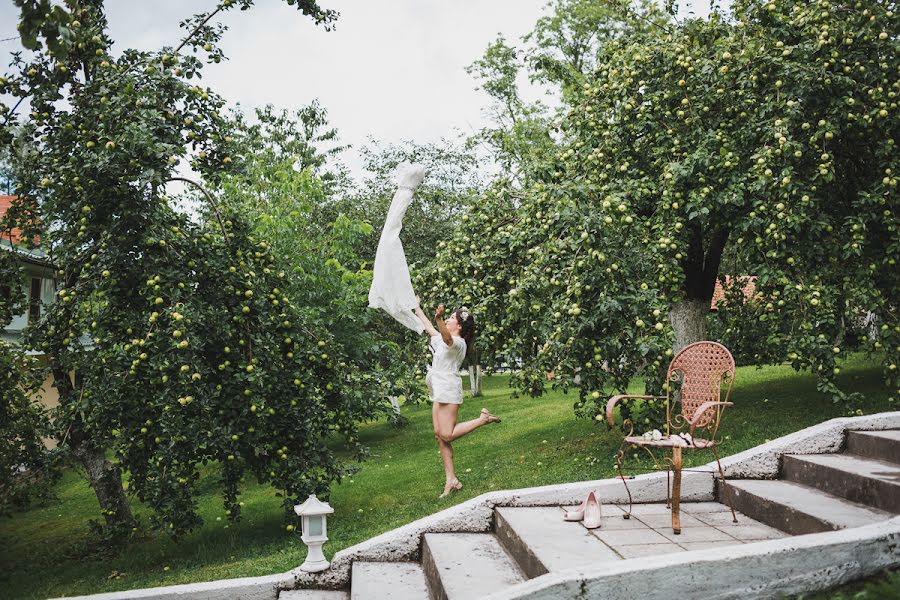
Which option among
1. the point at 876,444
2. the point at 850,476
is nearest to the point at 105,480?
the point at 850,476

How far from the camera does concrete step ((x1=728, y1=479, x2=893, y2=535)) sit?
3.89 metres

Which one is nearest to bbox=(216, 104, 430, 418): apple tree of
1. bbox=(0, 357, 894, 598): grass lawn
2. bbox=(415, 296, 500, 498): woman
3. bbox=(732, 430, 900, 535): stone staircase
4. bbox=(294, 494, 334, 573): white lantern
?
bbox=(0, 357, 894, 598): grass lawn

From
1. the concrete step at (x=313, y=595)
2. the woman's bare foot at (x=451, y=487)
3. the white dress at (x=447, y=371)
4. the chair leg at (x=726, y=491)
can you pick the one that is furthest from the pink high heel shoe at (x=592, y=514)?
the woman's bare foot at (x=451, y=487)

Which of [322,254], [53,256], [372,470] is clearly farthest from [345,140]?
[53,256]

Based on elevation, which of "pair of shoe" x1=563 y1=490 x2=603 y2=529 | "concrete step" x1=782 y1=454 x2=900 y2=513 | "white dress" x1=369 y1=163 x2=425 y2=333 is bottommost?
"pair of shoe" x1=563 y1=490 x2=603 y2=529

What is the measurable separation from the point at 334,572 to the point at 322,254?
8217mm

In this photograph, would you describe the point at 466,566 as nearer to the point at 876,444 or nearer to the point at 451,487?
the point at 451,487

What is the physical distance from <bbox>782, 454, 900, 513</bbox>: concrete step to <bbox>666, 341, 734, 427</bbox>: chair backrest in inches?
28.5

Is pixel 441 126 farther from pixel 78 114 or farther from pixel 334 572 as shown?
pixel 334 572

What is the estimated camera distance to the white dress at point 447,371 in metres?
6.93

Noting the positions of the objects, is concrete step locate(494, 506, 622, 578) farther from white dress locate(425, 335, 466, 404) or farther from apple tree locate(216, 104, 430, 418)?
apple tree locate(216, 104, 430, 418)

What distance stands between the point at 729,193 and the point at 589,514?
376 centimetres

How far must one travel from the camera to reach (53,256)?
23.0ft

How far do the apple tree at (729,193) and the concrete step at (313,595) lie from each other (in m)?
2.94
